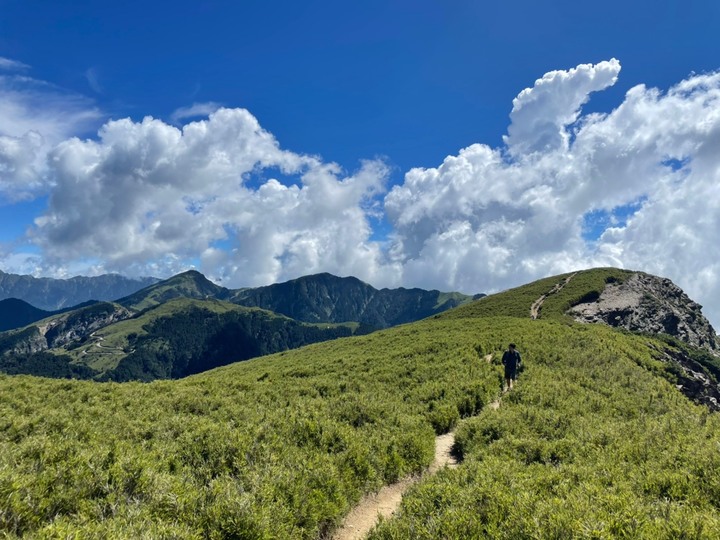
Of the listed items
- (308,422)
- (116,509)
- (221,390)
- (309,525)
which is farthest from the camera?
(221,390)

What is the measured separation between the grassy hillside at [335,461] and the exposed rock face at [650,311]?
3259 inches

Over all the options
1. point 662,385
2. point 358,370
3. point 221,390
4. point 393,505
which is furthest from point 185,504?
point 662,385

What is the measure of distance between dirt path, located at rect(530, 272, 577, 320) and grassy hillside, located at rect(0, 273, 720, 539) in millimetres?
68718

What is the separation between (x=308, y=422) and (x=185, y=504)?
7.08m

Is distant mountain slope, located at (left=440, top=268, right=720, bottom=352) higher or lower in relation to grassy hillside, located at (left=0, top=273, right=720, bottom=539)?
higher

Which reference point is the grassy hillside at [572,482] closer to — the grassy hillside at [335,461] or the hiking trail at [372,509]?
the grassy hillside at [335,461]

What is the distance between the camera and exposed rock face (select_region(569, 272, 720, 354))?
315 ft

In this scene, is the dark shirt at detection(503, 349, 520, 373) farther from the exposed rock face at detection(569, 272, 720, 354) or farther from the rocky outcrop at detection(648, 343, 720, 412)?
the exposed rock face at detection(569, 272, 720, 354)

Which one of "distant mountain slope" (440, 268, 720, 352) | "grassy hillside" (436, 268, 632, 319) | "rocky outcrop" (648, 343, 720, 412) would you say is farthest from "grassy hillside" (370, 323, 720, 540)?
"distant mountain slope" (440, 268, 720, 352)

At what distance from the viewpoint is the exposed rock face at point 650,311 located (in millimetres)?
96000

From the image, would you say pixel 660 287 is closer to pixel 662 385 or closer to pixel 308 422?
pixel 662 385

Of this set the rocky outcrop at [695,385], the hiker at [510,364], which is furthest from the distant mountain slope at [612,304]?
the hiker at [510,364]

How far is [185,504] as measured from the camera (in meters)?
8.33

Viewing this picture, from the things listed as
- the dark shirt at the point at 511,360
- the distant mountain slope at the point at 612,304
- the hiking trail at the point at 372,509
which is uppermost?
the distant mountain slope at the point at 612,304
